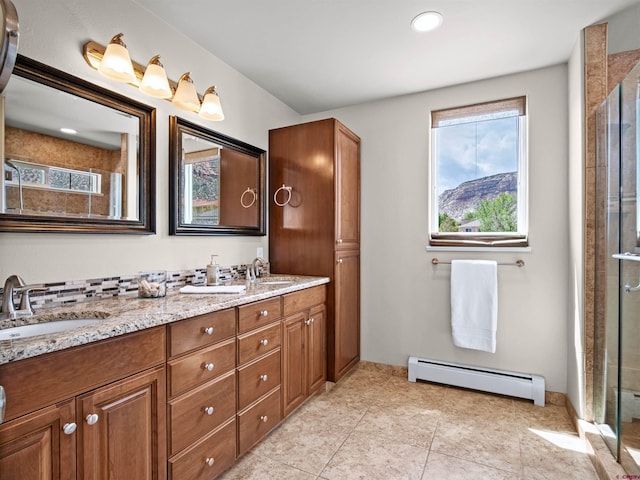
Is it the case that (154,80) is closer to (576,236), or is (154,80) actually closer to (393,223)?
(393,223)

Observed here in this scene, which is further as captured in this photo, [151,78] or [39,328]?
[151,78]

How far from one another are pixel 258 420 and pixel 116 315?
1002 millimetres

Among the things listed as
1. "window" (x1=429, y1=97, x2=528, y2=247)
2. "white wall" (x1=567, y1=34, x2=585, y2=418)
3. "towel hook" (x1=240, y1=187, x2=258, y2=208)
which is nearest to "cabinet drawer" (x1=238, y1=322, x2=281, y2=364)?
"towel hook" (x1=240, y1=187, x2=258, y2=208)

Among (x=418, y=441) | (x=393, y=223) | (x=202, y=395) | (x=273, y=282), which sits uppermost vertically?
(x=393, y=223)

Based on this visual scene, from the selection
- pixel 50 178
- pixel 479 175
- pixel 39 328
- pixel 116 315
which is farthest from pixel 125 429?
pixel 479 175

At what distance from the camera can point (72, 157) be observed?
1.51 metres

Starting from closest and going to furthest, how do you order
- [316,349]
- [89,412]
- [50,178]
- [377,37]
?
[89,412] → [50,178] → [377,37] → [316,349]

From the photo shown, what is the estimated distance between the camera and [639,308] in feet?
5.09

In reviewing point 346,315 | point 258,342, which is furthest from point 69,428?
point 346,315

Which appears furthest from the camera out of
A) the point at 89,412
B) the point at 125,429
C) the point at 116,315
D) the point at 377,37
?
the point at 377,37

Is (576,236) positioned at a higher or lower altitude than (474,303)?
higher

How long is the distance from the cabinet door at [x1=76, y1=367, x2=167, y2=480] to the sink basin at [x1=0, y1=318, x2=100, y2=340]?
326 millimetres

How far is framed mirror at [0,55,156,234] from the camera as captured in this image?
52.4 inches

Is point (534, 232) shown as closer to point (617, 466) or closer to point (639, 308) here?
point (639, 308)
